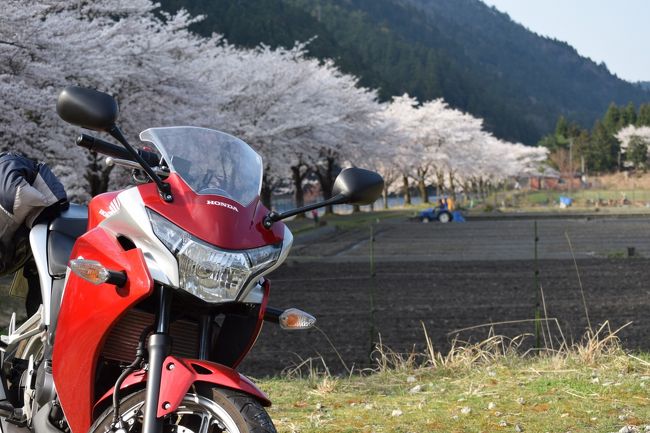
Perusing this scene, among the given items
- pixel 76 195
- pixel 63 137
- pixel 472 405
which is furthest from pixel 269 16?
pixel 472 405

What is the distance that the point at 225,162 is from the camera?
309 cm

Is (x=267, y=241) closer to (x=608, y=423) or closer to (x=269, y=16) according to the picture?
(x=608, y=423)

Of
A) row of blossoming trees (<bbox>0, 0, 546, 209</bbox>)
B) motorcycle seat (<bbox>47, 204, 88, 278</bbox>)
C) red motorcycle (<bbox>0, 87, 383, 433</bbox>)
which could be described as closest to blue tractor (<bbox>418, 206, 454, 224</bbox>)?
row of blossoming trees (<bbox>0, 0, 546, 209</bbox>)

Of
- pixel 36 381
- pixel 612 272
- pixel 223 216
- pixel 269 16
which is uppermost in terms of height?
pixel 269 16

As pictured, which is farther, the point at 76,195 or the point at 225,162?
the point at 76,195

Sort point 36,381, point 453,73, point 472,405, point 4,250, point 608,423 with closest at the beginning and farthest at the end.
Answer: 1. point 36,381
2. point 4,250
3. point 608,423
4. point 472,405
5. point 453,73

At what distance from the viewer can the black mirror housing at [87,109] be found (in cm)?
279

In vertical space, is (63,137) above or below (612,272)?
above

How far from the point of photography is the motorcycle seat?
11.0 ft

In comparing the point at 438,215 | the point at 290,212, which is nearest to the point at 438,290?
the point at 290,212

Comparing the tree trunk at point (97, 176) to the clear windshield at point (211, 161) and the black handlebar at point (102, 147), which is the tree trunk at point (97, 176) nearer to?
the clear windshield at point (211, 161)

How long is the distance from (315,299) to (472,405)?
1027 cm

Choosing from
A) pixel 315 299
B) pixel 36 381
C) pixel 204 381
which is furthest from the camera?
pixel 315 299

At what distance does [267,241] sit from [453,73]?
547ft
